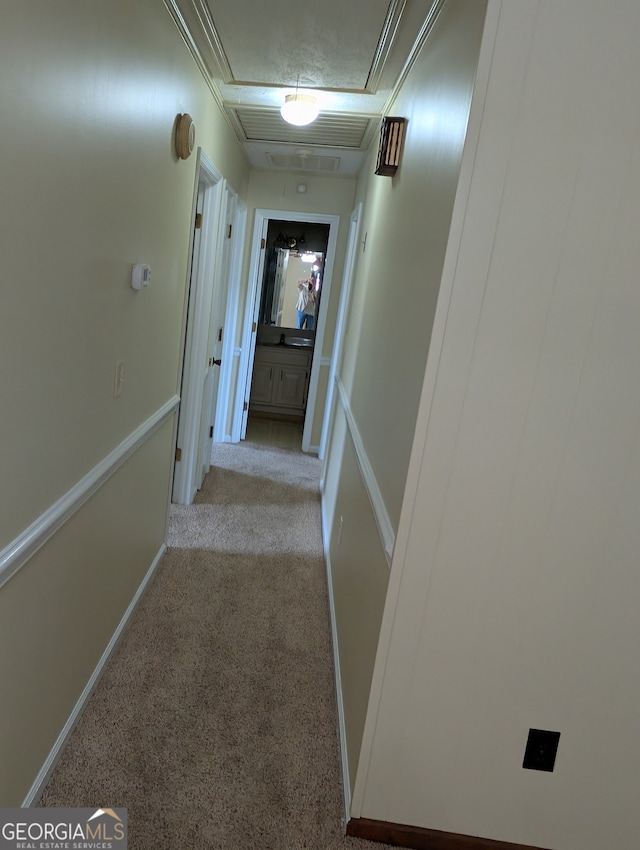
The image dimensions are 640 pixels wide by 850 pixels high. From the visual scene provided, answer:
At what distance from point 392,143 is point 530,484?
1526mm

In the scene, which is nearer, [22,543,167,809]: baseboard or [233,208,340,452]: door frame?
[22,543,167,809]: baseboard

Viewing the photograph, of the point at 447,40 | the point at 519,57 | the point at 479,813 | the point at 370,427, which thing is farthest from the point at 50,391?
the point at 479,813

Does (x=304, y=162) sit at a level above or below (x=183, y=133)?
above

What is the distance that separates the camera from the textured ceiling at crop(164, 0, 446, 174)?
1.95 meters

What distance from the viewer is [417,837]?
1.58m

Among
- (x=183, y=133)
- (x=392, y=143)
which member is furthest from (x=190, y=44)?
(x=392, y=143)

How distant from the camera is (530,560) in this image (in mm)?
1414

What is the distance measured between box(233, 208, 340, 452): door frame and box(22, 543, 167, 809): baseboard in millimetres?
2718

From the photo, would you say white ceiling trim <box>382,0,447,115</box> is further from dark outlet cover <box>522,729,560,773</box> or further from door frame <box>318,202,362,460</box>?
dark outlet cover <box>522,729,560,773</box>

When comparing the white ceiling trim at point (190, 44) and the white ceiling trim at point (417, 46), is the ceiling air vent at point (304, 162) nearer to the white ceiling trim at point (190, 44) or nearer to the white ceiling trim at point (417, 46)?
the white ceiling trim at point (190, 44)

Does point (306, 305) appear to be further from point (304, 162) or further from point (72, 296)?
point (72, 296)

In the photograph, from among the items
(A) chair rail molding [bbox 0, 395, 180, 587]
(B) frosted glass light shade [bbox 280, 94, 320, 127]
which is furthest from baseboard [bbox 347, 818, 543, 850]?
(B) frosted glass light shade [bbox 280, 94, 320, 127]

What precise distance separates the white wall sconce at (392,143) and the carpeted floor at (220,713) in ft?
6.65

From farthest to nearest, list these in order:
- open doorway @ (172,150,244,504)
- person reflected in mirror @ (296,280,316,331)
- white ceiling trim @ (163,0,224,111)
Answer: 1. person reflected in mirror @ (296,280,316,331)
2. open doorway @ (172,150,244,504)
3. white ceiling trim @ (163,0,224,111)
